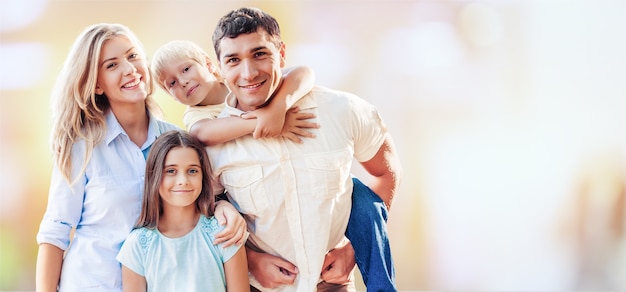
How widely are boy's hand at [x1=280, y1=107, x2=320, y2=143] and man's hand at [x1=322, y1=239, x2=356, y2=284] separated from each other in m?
0.36

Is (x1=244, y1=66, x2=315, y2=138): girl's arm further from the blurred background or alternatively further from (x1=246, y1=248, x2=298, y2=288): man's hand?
the blurred background

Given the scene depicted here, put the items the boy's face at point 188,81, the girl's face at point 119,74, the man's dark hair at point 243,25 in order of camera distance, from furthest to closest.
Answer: the boy's face at point 188,81 < the girl's face at point 119,74 < the man's dark hair at point 243,25

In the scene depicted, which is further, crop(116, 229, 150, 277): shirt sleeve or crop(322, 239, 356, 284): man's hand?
crop(322, 239, 356, 284): man's hand

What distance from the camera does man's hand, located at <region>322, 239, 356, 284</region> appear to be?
2.06 meters

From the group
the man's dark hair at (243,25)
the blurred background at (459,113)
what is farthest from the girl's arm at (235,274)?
the blurred background at (459,113)

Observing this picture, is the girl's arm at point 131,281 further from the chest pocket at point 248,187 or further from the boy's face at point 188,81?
the boy's face at point 188,81

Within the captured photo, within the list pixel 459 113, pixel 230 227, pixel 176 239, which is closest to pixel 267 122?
pixel 230 227

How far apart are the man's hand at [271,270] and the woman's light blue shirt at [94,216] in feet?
1.18

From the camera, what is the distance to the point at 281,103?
192cm

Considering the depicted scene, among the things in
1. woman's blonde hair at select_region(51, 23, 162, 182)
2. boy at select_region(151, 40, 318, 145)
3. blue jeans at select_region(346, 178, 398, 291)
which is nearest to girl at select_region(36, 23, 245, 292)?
woman's blonde hair at select_region(51, 23, 162, 182)

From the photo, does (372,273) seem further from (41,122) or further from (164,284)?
(41,122)

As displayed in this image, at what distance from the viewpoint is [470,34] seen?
405 cm

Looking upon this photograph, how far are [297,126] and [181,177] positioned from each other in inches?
13.7

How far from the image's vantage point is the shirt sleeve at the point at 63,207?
1.93 m
